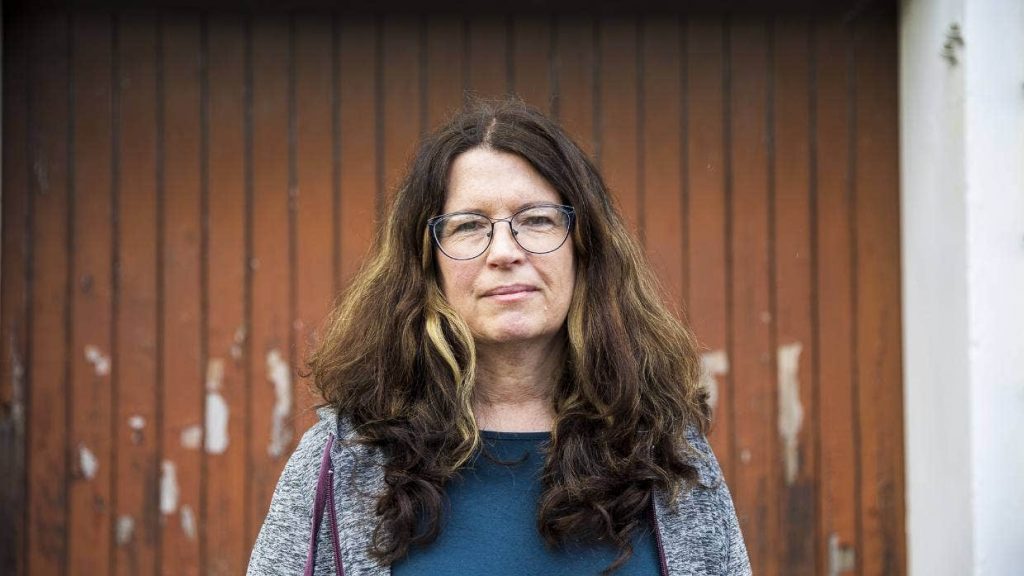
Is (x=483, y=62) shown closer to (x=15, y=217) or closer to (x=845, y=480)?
(x=15, y=217)

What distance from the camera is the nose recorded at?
1706 mm

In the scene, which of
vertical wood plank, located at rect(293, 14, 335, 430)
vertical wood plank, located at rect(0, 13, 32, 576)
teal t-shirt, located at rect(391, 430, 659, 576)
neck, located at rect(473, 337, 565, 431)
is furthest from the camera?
vertical wood plank, located at rect(293, 14, 335, 430)

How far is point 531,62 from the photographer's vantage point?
11.0 ft

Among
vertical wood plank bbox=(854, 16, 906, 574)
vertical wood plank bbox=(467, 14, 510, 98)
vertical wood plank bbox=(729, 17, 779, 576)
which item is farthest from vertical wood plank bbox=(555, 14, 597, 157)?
vertical wood plank bbox=(854, 16, 906, 574)

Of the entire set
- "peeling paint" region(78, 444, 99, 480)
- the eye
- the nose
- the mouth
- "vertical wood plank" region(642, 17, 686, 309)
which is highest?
"vertical wood plank" region(642, 17, 686, 309)

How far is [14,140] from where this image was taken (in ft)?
10.6

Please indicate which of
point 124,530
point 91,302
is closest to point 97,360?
point 91,302

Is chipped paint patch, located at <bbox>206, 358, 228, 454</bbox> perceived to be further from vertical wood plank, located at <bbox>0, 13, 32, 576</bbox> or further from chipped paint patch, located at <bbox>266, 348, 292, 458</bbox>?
vertical wood plank, located at <bbox>0, 13, 32, 576</bbox>

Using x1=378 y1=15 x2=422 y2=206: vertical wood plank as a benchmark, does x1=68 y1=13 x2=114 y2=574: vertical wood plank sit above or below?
below

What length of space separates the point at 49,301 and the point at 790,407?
2.43 m

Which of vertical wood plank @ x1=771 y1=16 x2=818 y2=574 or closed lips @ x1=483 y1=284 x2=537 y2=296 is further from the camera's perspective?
vertical wood plank @ x1=771 y1=16 x2=818 y2=574

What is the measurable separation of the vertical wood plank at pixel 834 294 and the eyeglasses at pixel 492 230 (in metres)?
1.80

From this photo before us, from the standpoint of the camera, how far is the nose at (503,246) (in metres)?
1.71

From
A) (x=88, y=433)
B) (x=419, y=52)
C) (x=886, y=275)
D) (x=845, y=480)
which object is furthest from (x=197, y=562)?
(x=886, y=275)
